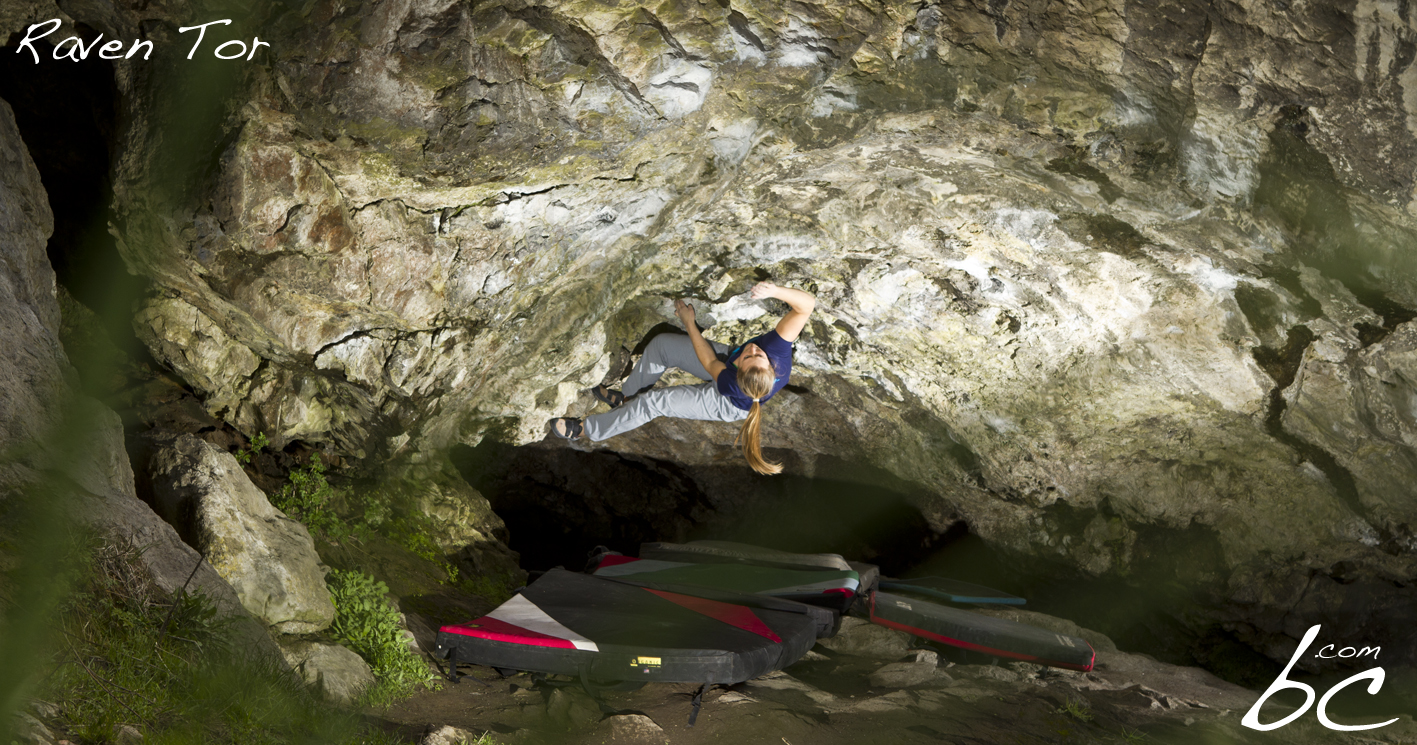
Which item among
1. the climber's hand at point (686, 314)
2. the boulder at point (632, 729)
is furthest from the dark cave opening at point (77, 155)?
the boulder at point (632, 729)

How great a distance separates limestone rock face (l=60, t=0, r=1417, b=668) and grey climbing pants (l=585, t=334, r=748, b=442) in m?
0.48

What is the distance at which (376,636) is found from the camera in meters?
4.29

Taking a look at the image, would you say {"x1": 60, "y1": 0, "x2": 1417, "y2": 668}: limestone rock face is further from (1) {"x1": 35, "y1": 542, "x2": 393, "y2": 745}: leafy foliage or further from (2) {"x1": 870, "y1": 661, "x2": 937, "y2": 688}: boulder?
(2) {"x1": 870, "y1": 661, "x2": 937, "y2": 688}: boulder

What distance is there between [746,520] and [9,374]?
7.38m

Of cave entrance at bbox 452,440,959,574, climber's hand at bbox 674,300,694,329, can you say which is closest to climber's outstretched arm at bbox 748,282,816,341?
climber's hand at bbox 674,300,694,329

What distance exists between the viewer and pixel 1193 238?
4660mm

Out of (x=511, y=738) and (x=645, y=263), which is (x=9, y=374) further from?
(x=645, y=263)

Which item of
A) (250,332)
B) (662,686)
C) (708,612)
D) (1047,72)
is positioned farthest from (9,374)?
(1047,72)

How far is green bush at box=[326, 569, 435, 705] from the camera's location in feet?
13.3

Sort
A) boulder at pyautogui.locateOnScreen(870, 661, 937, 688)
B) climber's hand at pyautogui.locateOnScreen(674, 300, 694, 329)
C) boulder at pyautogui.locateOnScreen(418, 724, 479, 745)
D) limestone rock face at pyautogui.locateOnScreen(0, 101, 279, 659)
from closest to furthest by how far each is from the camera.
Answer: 1. limestone rock face at pyautogui.locateOnScreen(0, 101, 279, 659)
2. boulder at pyautogui.locateOnScreen(418, 724, 479, 745)
3. boulder at pyautogui.locateOnScreen(870, 661, 937, 688)
4. climber's hand at pyautogui.locateOnScreen(674, 300, 694, 329)

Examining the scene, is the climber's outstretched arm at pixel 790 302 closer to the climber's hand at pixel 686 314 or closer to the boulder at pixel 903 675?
the climber's hand at pixel 686 314

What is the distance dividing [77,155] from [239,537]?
248 cm

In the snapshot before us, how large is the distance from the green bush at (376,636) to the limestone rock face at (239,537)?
0.13 m

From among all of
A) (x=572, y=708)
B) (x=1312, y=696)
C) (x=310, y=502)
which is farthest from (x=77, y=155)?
(x=1312, y=696)
